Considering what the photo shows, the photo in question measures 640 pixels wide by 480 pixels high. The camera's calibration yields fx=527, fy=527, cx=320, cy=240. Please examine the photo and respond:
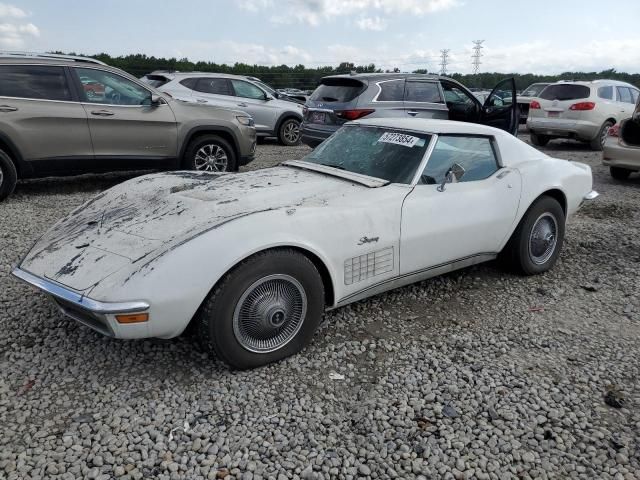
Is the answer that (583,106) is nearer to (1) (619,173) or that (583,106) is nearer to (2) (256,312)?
(1) (619,173)

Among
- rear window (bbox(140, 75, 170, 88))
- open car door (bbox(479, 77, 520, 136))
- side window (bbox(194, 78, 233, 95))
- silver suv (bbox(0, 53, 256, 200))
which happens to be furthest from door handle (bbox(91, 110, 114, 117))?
open car door (bbox(479, 77, 520, 136))

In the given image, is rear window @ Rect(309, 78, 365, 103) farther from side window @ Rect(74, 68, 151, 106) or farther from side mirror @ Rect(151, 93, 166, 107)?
side window @ Rect(74, 68, 151, 106)

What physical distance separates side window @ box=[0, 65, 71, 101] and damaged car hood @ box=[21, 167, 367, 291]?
344cm

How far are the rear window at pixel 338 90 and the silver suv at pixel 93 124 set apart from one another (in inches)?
67.8

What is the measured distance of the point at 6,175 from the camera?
6340mm

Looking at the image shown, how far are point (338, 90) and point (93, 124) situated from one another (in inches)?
155

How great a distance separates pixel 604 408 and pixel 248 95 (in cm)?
1022

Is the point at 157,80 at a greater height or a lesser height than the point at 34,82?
greater

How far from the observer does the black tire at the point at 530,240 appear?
434cm

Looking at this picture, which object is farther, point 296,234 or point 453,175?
point 453,175

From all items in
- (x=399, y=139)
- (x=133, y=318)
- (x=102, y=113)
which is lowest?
(x=133, y=318)

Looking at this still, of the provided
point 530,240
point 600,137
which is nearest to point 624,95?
point 600,137

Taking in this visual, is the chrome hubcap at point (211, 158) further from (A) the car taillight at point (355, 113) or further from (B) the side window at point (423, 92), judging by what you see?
(B) the side window at point (423, 92)

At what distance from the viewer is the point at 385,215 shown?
338 cm
